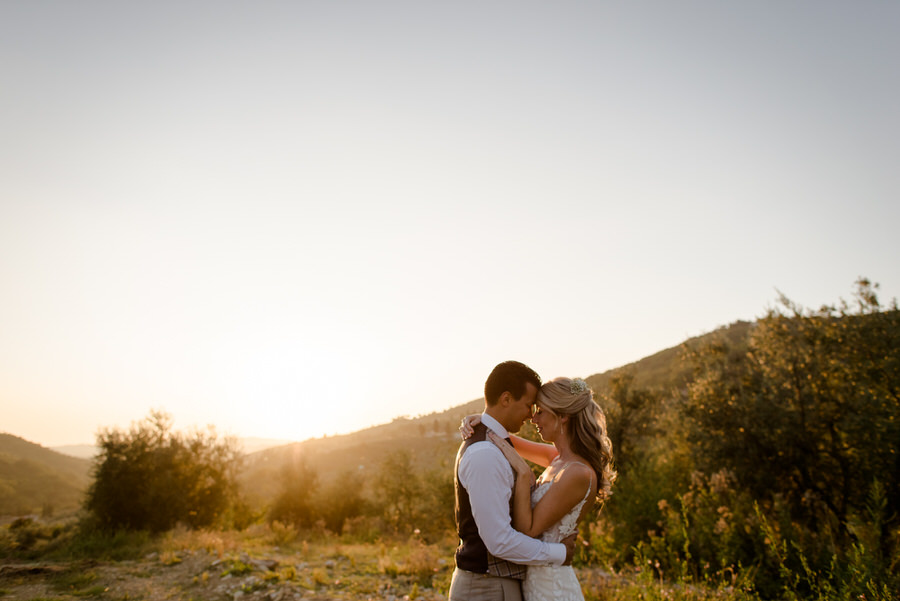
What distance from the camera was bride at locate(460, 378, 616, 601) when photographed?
3.49 m

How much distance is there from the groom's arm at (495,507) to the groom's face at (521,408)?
37cm

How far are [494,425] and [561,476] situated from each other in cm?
67

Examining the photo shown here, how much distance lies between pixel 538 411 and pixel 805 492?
10843 millimetres

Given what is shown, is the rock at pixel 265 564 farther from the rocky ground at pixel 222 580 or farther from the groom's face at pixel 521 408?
the groom's face at pixel 521 408

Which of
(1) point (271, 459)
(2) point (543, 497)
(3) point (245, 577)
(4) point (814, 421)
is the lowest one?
(1) point (271, 459)

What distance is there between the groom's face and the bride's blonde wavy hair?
16 cm

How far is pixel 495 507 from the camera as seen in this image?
324cm

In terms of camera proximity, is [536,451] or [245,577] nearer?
[536,451]

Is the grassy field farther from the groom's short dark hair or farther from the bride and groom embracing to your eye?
the groom's short dark hair

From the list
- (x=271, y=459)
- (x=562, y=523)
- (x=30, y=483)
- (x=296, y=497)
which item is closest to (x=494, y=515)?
(x=562, y=523)

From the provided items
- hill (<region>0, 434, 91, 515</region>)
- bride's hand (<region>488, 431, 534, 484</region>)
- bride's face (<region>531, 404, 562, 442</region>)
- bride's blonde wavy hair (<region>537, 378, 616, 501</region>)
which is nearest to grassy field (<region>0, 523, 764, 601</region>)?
bride's blonde wavy hair (<region>537, 378, 616, 501</region>)

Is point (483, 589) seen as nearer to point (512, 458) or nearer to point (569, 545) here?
point (569, 545)

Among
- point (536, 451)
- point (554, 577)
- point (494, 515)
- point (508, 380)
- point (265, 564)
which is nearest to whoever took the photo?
point (494, 515)

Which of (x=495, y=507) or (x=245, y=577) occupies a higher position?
(x=495, y=507)
